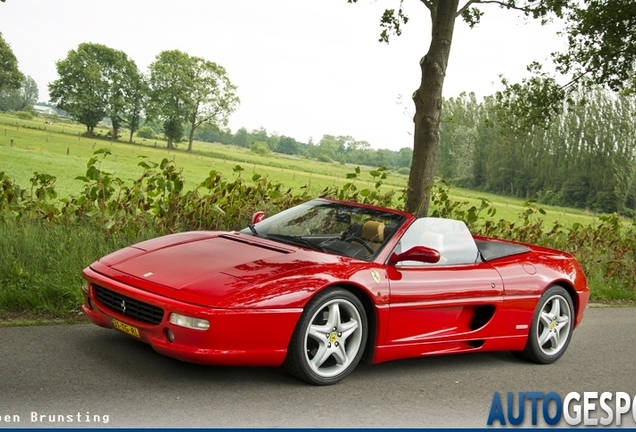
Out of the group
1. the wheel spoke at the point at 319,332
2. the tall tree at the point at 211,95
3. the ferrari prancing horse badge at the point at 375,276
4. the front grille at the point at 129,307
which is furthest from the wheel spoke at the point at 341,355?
the tall tree at the point at 211,95

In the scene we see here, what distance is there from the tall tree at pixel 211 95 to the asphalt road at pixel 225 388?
59929 mm

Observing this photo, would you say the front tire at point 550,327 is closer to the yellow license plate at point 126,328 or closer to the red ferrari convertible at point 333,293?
the red ferrari convertible at point 333,293

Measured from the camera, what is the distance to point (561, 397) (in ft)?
19.7

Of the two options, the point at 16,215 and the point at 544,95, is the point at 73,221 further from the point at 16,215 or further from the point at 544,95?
the point at 544,95

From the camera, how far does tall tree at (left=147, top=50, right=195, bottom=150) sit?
63.4m

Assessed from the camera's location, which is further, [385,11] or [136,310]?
[385,11]

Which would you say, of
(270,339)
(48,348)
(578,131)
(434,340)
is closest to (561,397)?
(434,340)

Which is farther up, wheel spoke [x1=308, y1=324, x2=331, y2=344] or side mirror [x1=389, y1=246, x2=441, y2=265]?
side mirror [x1=389, y1=246, x2=441, y2=265]

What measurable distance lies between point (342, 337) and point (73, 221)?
5.23 metres

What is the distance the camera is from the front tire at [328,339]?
5312 millimetres

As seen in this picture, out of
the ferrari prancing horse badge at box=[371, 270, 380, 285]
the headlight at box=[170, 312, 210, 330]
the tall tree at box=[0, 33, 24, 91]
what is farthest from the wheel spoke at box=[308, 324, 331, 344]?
the tall tree at box=[0, 33, 24, 91]

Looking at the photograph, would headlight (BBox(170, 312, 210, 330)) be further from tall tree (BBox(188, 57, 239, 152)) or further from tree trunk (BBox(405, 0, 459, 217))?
tall tree (BBox(188, 57, 239, 152))

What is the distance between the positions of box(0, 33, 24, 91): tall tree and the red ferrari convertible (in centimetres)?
5586

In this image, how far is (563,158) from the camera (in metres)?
49.9
